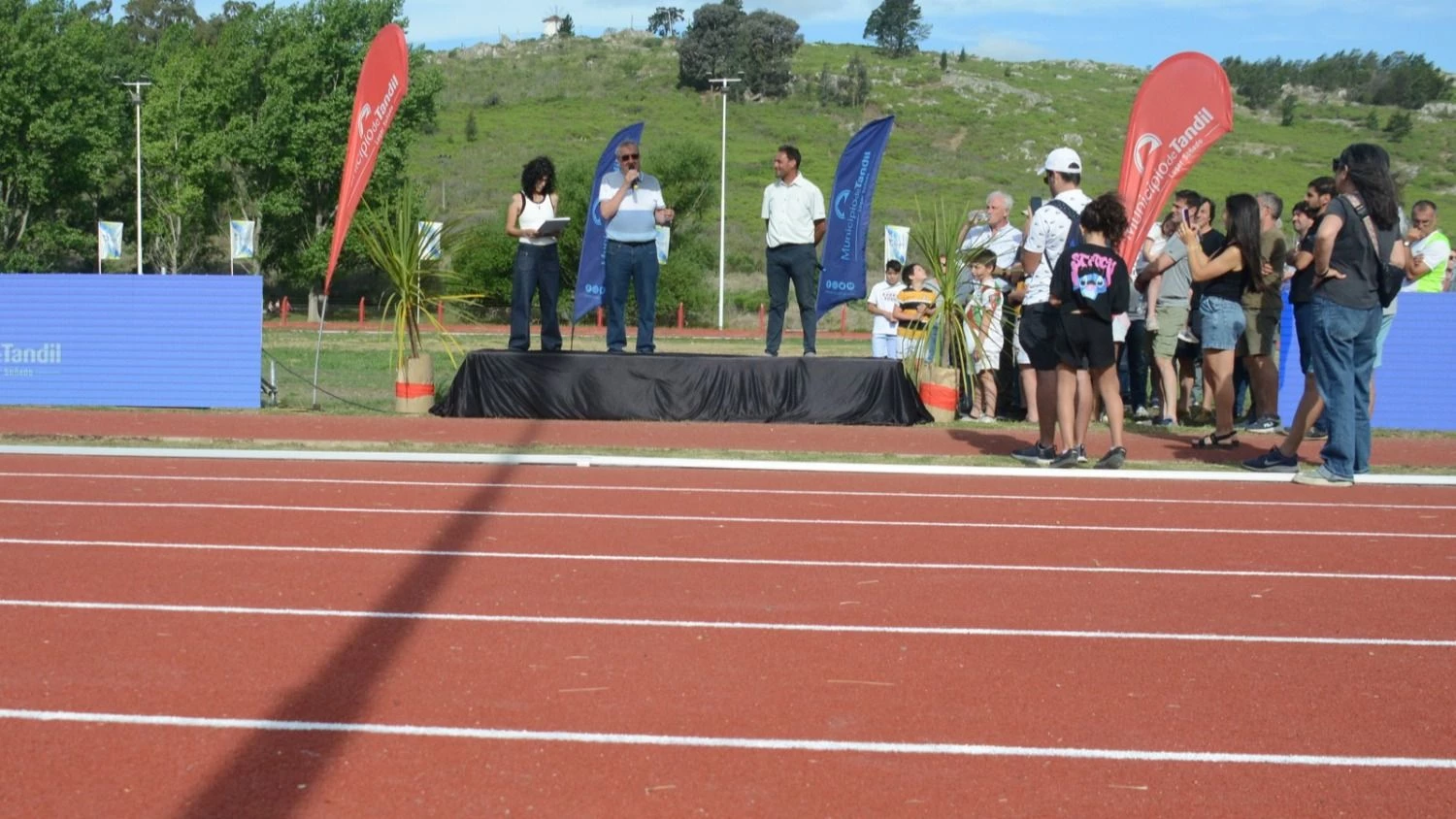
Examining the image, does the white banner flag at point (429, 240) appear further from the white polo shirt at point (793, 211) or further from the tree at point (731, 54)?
the tree at point (731, 54)

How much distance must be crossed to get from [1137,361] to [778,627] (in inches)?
364

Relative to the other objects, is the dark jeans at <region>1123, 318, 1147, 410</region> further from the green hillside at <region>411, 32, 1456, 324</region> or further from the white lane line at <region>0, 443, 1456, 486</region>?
the green hillside at <region>411, 32, 1456, 324</region>

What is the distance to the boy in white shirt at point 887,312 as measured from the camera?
15.4 meters

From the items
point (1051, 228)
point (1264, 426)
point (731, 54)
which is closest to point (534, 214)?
point (1051, 228)

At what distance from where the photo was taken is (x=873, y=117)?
328ft

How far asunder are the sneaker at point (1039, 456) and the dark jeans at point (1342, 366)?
6.31 ft

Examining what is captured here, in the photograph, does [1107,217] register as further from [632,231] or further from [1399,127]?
[1399,127]

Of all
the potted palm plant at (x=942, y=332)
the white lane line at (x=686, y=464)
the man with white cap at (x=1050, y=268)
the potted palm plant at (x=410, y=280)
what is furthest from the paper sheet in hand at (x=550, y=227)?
the man with white cap at (x=1050, y=268)

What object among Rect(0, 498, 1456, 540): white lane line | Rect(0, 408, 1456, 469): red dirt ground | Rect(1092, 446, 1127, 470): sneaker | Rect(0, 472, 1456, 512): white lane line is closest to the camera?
Rect(0, 498, 1456, 540): white lane line

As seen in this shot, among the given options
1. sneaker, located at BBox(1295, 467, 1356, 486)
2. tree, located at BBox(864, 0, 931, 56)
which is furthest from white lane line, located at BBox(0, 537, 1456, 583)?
tree, located at BBox(864, 0, 931, 56)

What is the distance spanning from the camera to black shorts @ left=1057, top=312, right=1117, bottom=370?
1023 cm

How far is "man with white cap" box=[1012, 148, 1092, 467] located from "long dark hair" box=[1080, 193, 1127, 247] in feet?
1.12

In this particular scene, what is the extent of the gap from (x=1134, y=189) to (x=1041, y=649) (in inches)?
325

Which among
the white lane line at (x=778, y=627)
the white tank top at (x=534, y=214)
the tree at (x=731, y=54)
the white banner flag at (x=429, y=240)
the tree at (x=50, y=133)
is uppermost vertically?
the tree at (x=731, y=54)
